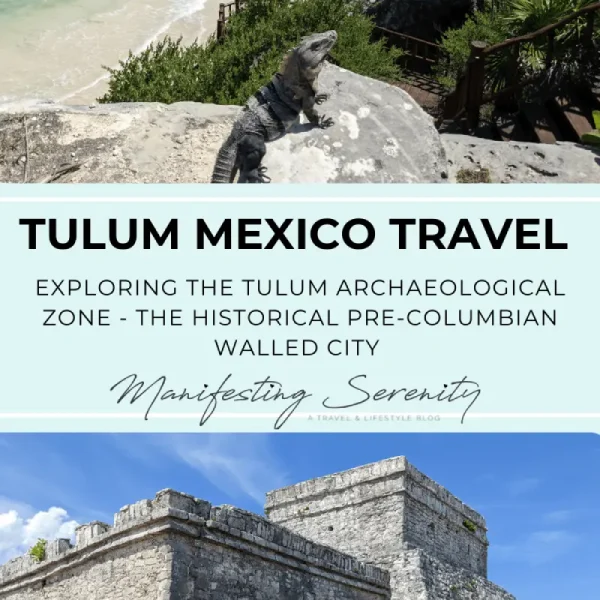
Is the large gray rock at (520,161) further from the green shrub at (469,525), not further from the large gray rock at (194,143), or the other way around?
the green shrub at (469,525)

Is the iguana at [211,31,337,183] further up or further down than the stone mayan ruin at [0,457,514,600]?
further up

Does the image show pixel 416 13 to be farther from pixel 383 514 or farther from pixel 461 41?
pixel 383 514

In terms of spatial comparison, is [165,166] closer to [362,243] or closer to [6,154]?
[6,154]

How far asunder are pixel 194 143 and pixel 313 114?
3.79 ft

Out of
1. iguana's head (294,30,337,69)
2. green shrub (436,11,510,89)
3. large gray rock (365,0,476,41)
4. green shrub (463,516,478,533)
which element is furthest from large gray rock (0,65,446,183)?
large gray rock (365,0,476,41)

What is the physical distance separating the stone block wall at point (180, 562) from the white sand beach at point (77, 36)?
40.7ft

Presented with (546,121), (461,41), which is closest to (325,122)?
(546,121)

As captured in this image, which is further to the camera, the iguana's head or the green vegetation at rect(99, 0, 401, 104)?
the green vegetation at rect(99, 0, 401, 104)

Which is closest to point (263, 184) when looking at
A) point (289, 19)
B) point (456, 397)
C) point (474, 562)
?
point (456, 397)

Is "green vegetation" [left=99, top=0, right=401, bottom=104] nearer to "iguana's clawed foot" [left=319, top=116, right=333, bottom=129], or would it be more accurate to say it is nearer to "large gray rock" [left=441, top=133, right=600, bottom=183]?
"large gray rock" [left=441, top=133, right=600, bottom=183]

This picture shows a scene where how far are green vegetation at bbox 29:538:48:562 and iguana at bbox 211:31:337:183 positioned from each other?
15.9ft

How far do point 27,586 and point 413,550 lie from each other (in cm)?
472

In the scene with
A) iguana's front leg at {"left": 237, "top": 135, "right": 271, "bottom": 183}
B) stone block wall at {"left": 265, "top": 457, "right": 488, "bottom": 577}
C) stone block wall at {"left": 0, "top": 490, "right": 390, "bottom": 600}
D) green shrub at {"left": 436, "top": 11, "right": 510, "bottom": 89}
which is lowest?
stone block wall at {"left": 0, "top": 490, "right": 390, "bottom": 600}

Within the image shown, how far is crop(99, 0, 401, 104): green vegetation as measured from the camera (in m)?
14.7
